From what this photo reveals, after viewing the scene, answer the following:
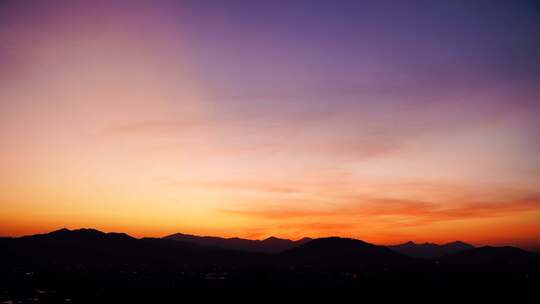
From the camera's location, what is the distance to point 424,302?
6531 inches

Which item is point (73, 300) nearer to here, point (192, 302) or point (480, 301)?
point (192, 302)

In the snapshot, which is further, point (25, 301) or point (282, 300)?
point (282, 300)

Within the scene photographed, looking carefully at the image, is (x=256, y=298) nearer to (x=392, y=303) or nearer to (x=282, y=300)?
(x=282, y=300)

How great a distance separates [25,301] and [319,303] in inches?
4177

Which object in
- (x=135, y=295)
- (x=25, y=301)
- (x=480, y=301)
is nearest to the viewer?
(x=25, y=301)

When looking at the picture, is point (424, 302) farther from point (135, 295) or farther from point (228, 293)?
point (135, 295)

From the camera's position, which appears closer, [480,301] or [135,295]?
[480,301]

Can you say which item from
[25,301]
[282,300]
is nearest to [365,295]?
[282,300]

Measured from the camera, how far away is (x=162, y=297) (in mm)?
179250

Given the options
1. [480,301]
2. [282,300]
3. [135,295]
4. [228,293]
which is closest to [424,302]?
[480,301]

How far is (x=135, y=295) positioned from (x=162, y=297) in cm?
1341

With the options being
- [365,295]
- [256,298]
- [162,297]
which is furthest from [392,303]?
[162,297]

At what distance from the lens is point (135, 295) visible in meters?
184

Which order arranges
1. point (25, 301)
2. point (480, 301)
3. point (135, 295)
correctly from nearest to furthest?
point (25, 301) < point (480, 301) < point (135, 295)
